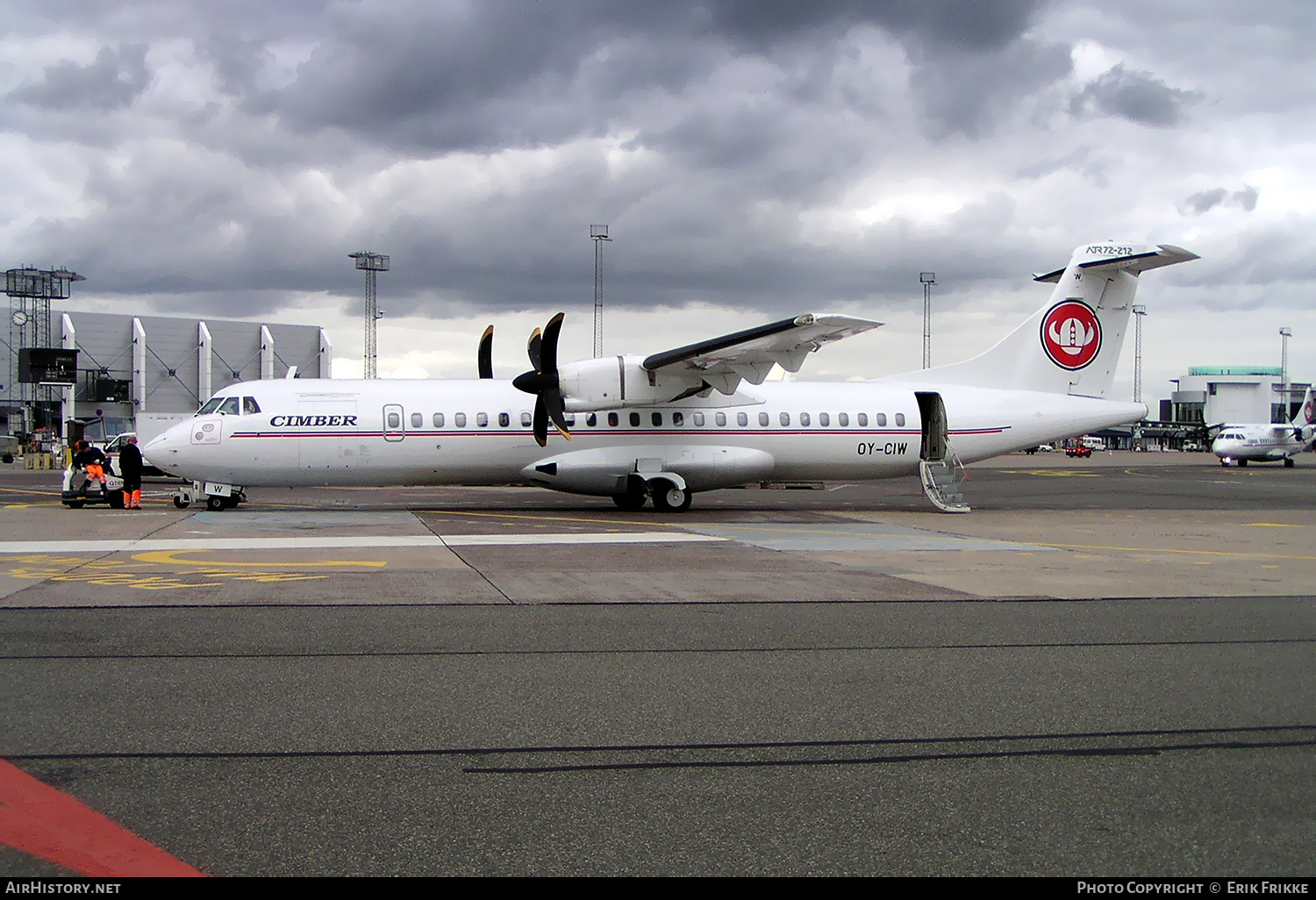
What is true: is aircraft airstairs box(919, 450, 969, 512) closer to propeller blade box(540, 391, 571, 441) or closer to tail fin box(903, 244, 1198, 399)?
tail fin box(903, 244, 1198, 399)

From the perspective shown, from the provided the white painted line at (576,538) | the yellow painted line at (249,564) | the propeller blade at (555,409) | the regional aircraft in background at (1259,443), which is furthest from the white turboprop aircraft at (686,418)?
the regional aircraft in background at (1259,443)

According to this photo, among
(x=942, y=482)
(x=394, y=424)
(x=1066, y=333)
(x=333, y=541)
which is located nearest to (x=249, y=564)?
(x=333, y=541)

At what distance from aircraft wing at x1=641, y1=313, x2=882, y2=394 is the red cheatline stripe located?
1713cm

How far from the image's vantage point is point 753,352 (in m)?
22.0

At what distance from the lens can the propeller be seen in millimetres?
21516

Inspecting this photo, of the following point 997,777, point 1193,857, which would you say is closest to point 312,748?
point 997,777

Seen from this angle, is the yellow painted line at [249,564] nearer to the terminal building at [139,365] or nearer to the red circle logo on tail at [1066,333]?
the red circle logo on tail at [1066,333]

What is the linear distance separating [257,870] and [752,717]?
10.3 ft

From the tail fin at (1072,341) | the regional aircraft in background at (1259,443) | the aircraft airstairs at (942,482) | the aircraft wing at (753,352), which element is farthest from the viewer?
the regional aircraft in background at (1259,443)

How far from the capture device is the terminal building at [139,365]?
245 feet

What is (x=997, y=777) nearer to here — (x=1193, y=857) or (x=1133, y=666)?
(x=1193, y=857)

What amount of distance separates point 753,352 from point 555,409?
4454mm

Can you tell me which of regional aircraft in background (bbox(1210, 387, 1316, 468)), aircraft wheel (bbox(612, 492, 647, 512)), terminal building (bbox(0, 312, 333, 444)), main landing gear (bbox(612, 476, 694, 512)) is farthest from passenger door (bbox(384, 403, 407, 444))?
terminal building (bbox(0, 312, 333, 444))

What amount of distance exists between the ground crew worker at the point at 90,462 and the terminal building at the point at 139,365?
53.2 m
